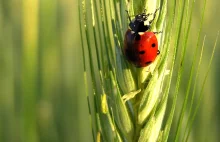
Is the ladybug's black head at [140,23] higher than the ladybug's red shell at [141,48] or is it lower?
higher

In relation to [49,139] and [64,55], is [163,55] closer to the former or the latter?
[49,139]

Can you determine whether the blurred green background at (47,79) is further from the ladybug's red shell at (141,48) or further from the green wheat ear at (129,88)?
the green wheat ear at (129,88)

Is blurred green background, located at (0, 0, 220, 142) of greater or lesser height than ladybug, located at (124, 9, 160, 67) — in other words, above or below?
below

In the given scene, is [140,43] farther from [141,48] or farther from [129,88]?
[129,88]

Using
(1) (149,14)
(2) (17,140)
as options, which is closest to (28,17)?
(2) (17,140)

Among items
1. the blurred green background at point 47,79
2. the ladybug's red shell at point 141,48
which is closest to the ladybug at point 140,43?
the ladybug's red shell at point 141,48

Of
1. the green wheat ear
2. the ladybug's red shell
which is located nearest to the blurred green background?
the ladybug's red shell

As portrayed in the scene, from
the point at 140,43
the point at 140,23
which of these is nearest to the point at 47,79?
the point at 140,43

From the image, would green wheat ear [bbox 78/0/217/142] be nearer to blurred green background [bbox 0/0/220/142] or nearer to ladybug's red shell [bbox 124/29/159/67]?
ladybug's red shell [bbox 124/29/159/67]
